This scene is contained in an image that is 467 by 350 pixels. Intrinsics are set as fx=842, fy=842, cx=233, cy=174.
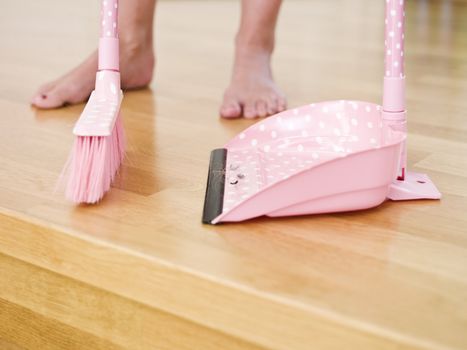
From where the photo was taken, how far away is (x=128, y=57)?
1.38m

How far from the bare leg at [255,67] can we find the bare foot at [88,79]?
158 millimetres

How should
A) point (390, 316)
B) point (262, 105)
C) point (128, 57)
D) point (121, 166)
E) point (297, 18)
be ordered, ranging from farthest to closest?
1. point (297, 18)
2. point (128, 57)
3. point (262, 105)
4. point (121, 166)
5. point (390, 316)

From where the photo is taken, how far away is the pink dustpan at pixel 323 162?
80cm

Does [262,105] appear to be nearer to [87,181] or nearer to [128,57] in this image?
[128,57]

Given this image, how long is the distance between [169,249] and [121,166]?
26 cm

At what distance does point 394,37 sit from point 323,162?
16 cm

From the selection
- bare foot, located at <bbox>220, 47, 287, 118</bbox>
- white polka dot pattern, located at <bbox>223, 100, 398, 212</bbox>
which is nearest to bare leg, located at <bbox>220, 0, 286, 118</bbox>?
bare foot, located at <bbox>220, 47, 287, 118</bbox>

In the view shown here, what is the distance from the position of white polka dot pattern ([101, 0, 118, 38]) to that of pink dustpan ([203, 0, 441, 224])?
0.18 m

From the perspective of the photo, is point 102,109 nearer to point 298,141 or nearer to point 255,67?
point 298,141

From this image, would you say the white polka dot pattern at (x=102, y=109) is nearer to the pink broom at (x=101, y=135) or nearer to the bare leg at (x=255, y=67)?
the pink broom at (x=101, y=135)

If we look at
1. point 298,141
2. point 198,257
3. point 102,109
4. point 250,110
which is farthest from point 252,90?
point 198,257

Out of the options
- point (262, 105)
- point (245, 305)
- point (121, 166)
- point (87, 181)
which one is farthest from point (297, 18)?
point (245, 305)

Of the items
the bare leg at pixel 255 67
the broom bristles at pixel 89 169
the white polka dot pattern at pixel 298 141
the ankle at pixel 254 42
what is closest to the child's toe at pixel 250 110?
the bare leg at pixel 255 67

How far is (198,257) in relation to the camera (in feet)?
2.42
